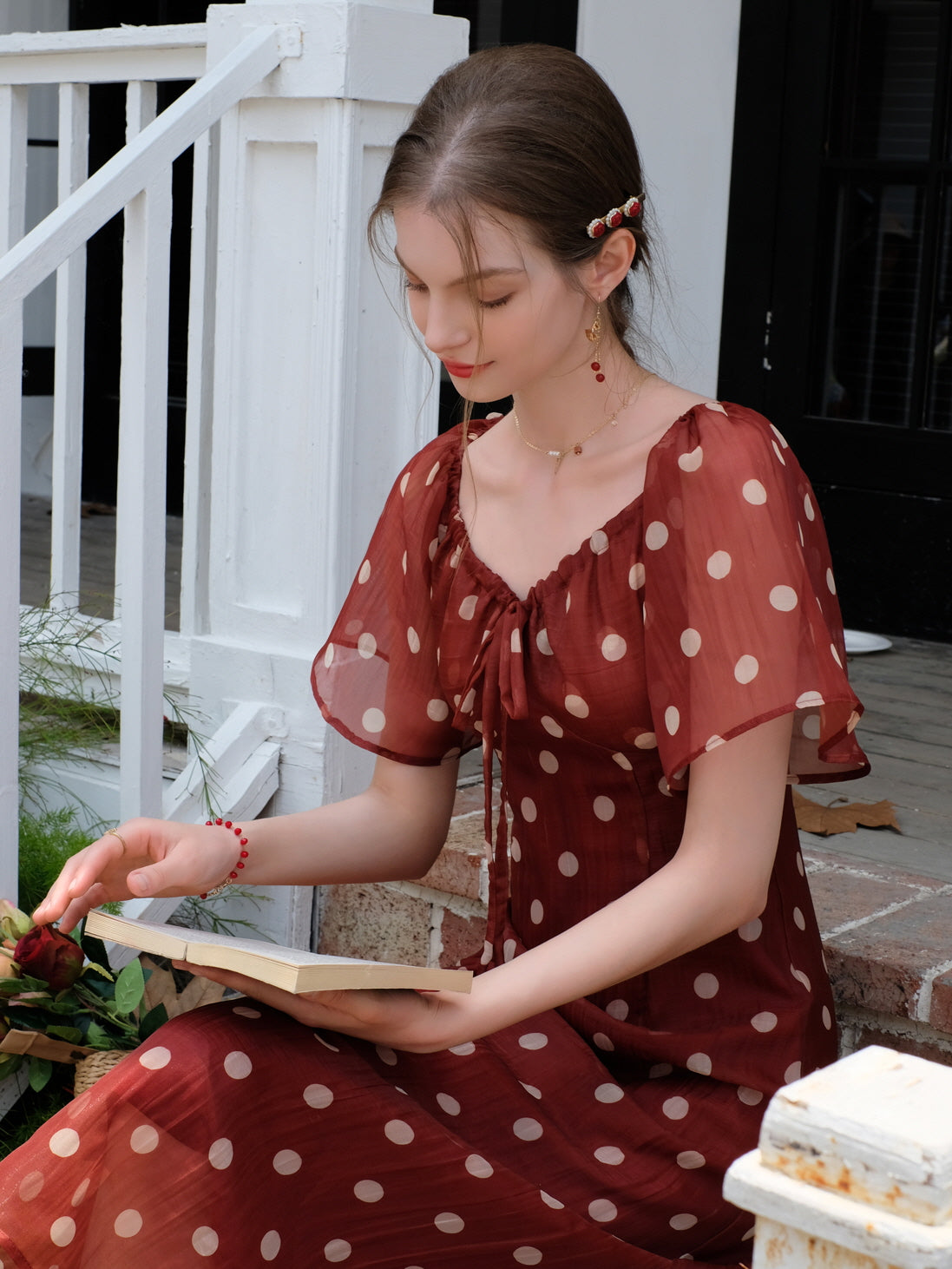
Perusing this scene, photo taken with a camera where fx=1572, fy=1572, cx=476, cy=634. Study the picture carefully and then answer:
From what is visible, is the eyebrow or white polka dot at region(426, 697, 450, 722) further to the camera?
white polka dot at region(426, 697, 450, 722)

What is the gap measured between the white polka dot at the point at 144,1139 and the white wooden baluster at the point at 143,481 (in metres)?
1.02

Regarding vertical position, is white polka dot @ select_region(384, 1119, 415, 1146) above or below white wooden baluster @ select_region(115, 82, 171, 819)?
below

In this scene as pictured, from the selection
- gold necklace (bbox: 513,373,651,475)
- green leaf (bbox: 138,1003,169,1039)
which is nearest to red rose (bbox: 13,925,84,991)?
green leaf (bbox: 138,1003,169,1039)

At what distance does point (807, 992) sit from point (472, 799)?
98cm

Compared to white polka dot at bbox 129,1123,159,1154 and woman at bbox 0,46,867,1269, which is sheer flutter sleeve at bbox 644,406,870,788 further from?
white polka dot at bbox 129,1123,159,1154

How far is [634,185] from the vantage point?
1.59 meters

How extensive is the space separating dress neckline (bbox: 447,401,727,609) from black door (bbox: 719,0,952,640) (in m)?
2.37

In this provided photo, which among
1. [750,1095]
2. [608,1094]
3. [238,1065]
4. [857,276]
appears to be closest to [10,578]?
[238,1065]

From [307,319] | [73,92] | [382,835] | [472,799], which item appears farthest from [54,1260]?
[73,92]

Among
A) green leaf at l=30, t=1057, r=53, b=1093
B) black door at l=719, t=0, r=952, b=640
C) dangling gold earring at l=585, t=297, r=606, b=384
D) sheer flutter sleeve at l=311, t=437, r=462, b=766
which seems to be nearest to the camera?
dangling gold earring at l=585, t=297, r=606, b=384

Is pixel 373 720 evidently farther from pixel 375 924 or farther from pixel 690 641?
pixel 375 924

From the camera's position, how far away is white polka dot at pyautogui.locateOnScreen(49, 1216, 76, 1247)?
131cm

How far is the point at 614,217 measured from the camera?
1.54 m

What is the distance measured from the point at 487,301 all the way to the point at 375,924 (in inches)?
49.3
